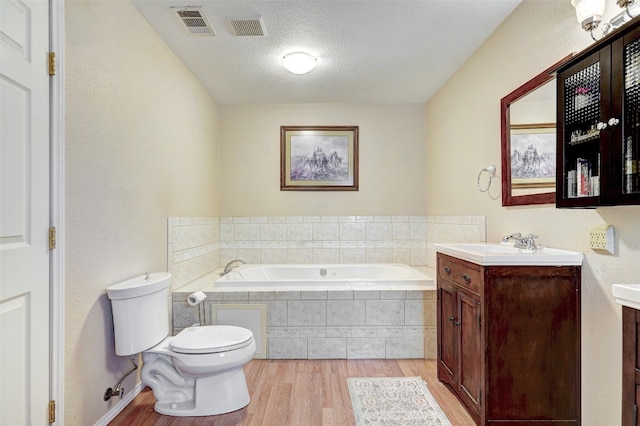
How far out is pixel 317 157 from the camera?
4.18 meters

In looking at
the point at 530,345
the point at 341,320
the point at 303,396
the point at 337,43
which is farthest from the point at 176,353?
the point at 337,43

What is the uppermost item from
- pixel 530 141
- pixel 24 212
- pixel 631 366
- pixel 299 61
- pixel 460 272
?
pixel 299 61

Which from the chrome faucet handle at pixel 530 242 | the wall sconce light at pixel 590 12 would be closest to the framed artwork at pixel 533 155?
the chrome faucet handle at pixel 530 242

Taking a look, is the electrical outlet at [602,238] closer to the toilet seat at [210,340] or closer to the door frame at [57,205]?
the toilet seat at [210,340]

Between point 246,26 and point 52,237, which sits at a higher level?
point 246,26

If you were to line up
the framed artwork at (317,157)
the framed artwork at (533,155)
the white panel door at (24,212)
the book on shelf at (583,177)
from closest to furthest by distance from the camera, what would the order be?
the white panel door at (24,212)
the book on shelf at (583,177)
the framed artwork at (533,155)
the framed artwork at (317,157)

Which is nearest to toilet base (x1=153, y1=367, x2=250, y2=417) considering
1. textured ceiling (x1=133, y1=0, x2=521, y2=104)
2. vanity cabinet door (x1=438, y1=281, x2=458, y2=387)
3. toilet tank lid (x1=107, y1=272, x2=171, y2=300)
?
toilet tank lid (x1=107, y1=272, x2=171, y2=300)

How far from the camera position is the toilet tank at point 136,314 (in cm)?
198

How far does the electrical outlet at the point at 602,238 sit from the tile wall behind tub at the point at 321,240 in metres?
2.56

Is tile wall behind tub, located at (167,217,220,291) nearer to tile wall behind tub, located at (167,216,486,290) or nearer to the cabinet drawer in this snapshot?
tile wall behind tub, located at (167,216,486,290)

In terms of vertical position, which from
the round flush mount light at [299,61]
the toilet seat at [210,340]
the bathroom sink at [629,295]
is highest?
the round flush mount light at [299,61]

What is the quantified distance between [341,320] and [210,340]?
1132 millimetres

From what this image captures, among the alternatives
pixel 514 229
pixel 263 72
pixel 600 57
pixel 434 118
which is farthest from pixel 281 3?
pixel 434 118

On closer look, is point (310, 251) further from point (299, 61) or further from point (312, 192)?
point (299, 61)
